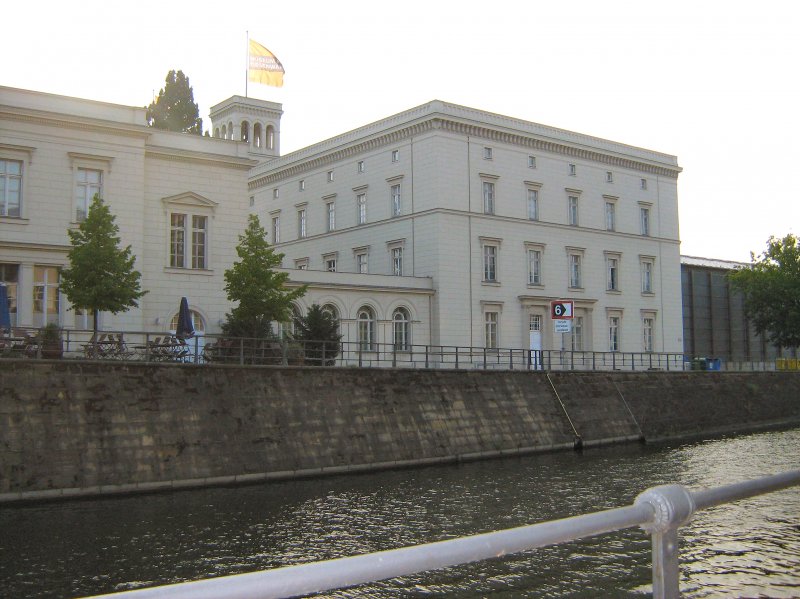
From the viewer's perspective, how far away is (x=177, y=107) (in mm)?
74750

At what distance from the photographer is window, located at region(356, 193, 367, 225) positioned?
61.5 m

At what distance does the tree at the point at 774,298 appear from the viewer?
241 feet

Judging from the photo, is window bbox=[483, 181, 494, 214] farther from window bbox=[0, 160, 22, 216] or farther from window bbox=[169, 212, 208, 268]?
window bbox=[0, 160, 22, 216]

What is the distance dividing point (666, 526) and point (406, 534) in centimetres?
1563

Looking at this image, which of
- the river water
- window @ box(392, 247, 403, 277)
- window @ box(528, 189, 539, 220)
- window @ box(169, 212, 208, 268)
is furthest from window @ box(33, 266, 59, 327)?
window @ box(528, 189, 539, 220)

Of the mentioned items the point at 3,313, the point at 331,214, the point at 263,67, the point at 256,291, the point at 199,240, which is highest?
the point at 263,67

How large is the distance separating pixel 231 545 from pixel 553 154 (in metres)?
49.5

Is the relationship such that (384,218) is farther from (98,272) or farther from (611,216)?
(98,272)

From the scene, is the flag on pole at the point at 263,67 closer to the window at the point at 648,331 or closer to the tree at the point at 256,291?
the tree at the point at 256,291

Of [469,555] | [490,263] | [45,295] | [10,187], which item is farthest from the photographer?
[490,263]

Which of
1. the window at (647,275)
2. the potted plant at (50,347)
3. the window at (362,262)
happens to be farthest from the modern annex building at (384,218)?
the potted plant at (50,347)

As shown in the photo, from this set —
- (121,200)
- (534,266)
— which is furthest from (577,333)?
(121,200)

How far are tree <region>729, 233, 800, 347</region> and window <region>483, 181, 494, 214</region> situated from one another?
28.5 m

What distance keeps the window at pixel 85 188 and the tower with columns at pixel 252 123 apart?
39720 millimetres
